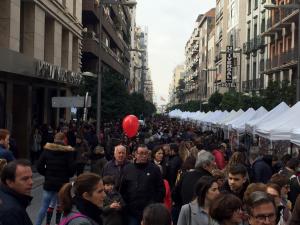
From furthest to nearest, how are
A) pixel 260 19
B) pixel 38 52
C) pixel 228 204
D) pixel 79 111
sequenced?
pixel 260 19
pixel 79 111
pixel 38 52
pixel 228 204

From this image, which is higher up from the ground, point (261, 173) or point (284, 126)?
point (284, 126)

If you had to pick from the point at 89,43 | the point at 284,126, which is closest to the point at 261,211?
the point at 284,126

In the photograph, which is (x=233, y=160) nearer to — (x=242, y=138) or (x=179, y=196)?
(x=179, y=196)

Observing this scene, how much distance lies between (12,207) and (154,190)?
149 inches

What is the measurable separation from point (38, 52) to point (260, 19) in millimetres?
31589

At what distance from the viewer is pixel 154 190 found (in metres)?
7.94

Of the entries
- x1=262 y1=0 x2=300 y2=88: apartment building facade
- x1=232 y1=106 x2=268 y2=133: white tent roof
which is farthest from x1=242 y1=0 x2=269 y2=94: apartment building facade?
x1=232 y1=106 x2=268 y2=133: white tent roof

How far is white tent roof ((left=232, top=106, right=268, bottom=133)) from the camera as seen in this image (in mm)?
21195

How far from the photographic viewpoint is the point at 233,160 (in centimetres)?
956

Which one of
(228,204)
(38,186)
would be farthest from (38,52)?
(228,204)

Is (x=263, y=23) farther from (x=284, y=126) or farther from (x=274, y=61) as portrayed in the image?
(x=284, y=126)

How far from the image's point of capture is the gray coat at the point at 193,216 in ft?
17.7

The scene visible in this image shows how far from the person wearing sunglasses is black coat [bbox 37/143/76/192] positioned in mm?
6216

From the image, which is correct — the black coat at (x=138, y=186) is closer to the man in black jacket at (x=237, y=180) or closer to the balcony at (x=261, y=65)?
the man in black jacket at (x=237, y=180)
